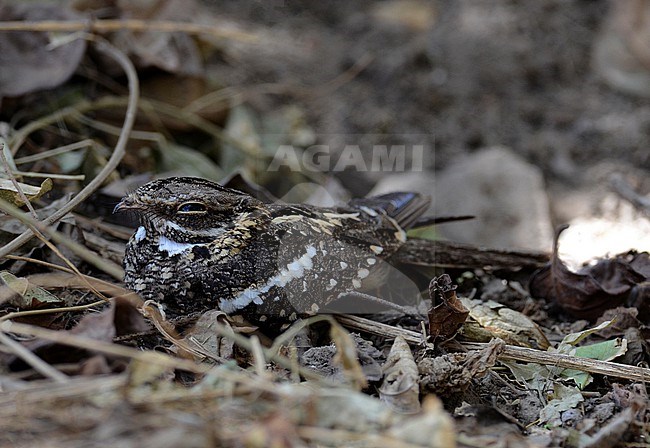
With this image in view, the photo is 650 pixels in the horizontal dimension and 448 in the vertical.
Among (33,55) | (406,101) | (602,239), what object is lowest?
(602,239)

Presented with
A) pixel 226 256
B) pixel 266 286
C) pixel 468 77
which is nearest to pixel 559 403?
pixel 266 286

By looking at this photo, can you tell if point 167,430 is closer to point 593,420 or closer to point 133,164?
point 593,420

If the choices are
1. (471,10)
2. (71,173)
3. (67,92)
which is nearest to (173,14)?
(67,92)

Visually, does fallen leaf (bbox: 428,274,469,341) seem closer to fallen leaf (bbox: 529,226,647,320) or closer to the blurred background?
fallen leaf (bbox: 529,226,647,320)

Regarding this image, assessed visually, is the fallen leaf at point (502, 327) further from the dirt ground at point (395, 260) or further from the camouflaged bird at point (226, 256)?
the camouflaged bird at point (226, 256)

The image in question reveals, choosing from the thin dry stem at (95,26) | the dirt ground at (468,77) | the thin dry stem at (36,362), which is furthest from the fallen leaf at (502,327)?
the thin dry stem at (95,26)

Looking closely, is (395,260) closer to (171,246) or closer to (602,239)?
(171,246)
